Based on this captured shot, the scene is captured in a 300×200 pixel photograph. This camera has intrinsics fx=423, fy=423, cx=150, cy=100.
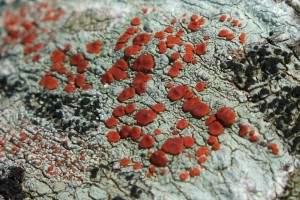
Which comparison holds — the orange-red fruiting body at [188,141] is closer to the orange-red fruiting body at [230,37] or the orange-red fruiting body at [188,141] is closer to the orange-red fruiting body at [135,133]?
the orange-red fruiting body at [135,133]

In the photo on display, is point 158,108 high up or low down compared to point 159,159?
up

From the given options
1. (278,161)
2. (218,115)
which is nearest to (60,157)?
(218,115)

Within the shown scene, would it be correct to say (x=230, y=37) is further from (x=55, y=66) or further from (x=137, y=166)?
(x=55, y=66)

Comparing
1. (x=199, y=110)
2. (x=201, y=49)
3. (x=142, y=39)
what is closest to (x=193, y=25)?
(x=201, y=49)

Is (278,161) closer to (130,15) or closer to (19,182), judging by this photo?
(130,15)

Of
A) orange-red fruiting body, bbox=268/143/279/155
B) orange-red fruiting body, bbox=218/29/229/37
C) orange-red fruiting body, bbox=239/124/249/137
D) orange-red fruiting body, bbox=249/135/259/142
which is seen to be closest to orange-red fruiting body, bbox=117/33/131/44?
orange-red fruiting body, bbox=218/29/229/37

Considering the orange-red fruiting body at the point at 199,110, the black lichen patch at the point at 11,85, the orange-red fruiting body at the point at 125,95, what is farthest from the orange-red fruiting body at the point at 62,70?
the orange-red fruiting body at the point at 199,110
